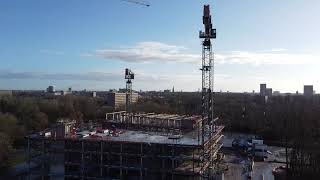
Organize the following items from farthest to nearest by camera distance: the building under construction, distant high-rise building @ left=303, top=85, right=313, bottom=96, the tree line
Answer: distant high-rise building @ left=303, top=85, right=313, bottom=96
the tree line
the building under construction

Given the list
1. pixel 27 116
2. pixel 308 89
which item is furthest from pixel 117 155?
pixel 308 89

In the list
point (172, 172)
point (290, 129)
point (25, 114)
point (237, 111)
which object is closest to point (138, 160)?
point (172, 172)

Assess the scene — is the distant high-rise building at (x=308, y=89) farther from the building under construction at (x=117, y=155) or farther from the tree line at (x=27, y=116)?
the building under construction at (x=117, y=155)

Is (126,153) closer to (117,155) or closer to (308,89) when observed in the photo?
(117,155)

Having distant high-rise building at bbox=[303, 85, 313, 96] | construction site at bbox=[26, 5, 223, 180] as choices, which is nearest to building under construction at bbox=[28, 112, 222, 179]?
construction site at bbox=[26, 5, 223, 180]

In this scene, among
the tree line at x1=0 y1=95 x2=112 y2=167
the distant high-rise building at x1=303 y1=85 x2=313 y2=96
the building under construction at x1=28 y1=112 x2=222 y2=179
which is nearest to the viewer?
the building under construction at x1=28 y1=112 x2=222 y2=179

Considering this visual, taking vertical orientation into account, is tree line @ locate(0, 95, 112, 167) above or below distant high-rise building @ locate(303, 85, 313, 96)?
below

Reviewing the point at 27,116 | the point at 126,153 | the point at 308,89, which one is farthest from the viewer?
the point at 308,89

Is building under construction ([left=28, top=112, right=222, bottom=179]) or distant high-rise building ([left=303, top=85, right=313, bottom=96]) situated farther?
distant high-rise building ([left=303, top=85, right=313, bottom=96])

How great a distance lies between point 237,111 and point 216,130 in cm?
3336

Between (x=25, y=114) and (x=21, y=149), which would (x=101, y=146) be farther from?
(x=25, y=114)

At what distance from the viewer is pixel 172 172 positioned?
28.8 m

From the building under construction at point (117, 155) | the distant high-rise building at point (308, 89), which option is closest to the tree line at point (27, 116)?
the building under construction at point (117, 155)

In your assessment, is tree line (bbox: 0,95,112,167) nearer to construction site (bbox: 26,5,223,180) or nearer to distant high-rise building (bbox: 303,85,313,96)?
construction site (bbox: 26,5,223,180)
